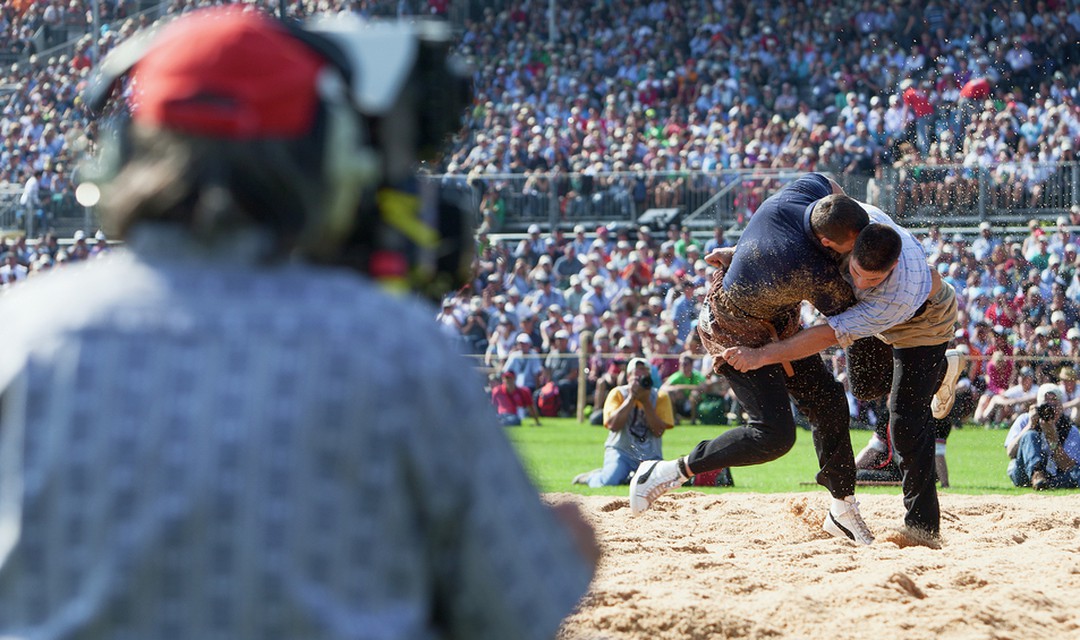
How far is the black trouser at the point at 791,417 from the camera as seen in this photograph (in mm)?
7281

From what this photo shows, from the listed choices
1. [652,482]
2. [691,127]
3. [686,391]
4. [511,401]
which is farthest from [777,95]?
[652,482]

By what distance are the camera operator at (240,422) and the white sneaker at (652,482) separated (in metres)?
6.06

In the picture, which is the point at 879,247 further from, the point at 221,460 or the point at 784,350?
the point at 221,460

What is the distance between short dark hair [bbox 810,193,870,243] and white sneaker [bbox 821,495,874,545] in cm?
161

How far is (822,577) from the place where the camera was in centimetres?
609

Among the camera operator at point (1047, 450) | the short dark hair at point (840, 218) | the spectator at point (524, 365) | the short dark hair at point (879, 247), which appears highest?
the short dark hair at point (840, 218)

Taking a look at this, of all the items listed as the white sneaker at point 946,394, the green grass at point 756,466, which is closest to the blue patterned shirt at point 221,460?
the green grass at point 756,466

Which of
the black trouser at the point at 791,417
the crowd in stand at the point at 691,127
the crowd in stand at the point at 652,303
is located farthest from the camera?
the crowd in stand at the point at 691,127

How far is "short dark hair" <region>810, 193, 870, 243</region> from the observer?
6.45 metres

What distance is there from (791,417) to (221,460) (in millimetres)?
5889

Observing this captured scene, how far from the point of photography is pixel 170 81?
1.69m

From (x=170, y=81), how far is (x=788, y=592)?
4311mm

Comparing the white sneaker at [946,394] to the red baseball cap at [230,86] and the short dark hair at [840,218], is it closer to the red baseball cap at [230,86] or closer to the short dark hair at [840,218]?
the short dark hair at [840,218]

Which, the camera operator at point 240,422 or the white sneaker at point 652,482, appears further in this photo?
the white sneaker at point 652,482
